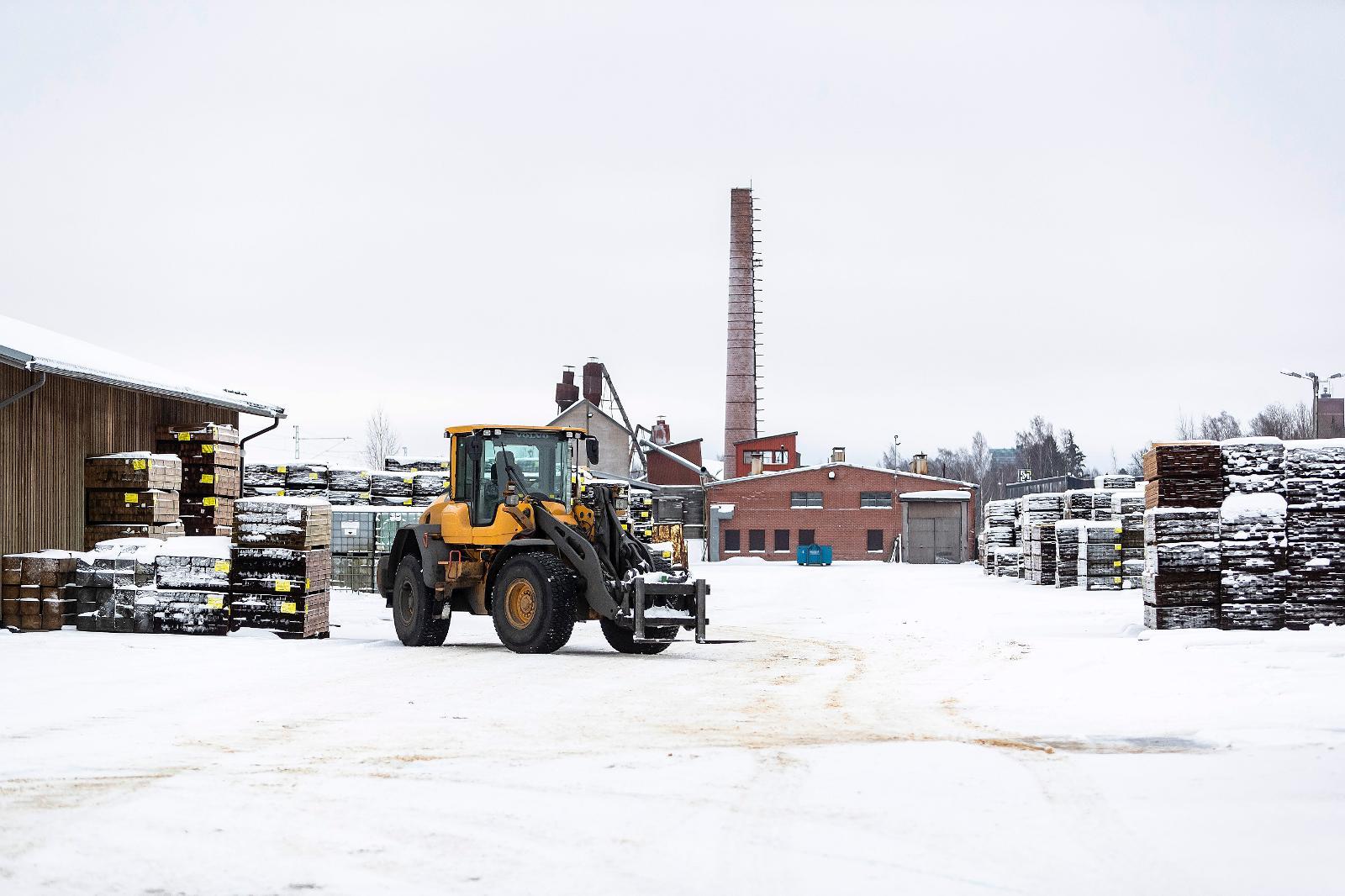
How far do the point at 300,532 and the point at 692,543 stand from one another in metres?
53.2

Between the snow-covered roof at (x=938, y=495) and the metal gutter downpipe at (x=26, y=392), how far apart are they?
54.0m

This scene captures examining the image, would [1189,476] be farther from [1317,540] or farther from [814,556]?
[814,556]

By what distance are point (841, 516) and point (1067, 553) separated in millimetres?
34296

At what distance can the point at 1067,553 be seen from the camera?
Result: 35.9m

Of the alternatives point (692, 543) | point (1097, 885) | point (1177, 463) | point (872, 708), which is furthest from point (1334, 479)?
point (692, 543)

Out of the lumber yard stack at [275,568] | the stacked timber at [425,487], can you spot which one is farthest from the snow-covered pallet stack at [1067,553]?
the lumber yard stack at [275,568]

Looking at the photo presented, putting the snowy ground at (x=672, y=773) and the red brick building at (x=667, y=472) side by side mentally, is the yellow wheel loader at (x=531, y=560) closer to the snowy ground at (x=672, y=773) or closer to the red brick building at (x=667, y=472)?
the snowy ground at (x=672, y=773)

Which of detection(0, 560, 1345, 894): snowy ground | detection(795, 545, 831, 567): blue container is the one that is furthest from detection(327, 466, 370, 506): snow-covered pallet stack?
detection(795, 545, 831, 567): blue container

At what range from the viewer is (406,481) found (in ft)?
105

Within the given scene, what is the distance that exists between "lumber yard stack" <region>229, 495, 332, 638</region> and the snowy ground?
269 cm

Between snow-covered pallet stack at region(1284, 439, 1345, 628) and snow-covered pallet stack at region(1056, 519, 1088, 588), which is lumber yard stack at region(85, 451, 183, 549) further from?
snow-covered pallet stack at region(1056, 519, 1088, 588)

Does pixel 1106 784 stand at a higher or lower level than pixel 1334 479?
lower

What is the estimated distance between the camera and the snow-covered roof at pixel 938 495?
69.7 m

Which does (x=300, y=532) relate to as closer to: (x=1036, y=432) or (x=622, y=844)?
(x=622, y=844)
